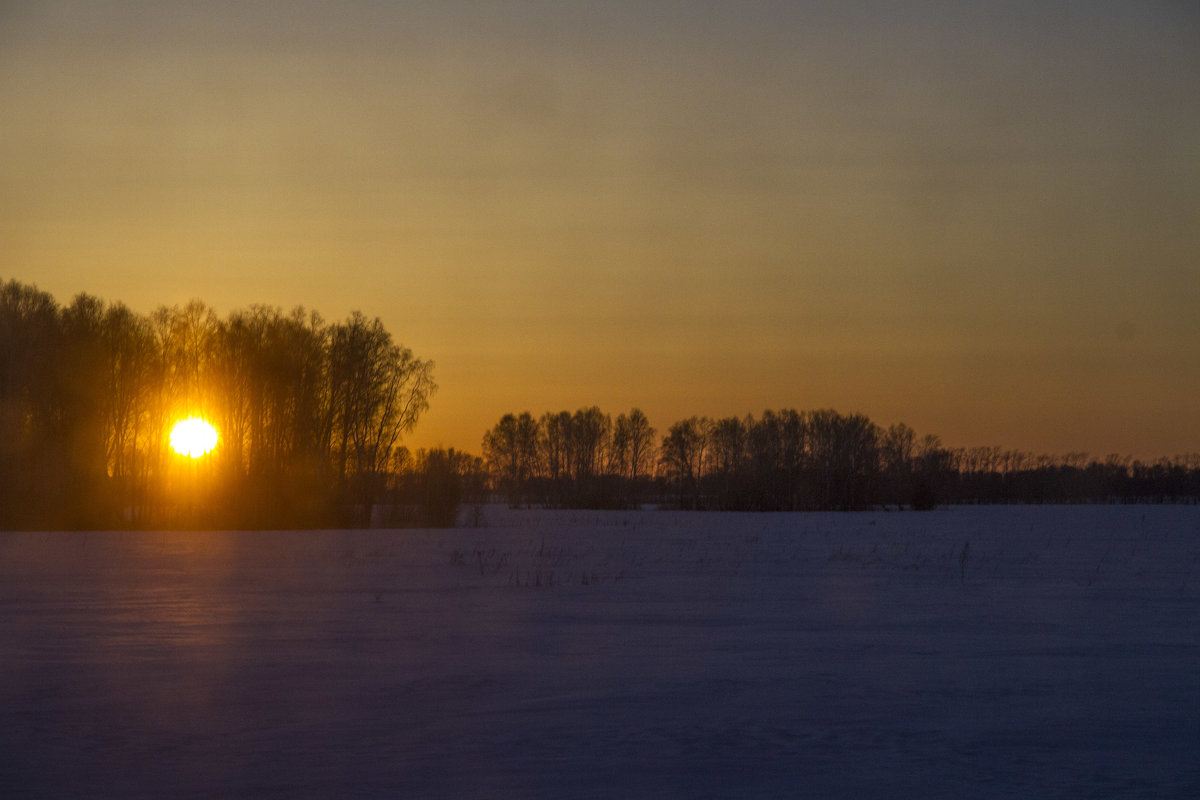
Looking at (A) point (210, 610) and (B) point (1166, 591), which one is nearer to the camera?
(A) point (210, 610)

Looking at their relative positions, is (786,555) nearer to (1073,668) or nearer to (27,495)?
(1073,668)

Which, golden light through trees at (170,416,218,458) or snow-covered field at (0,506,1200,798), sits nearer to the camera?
snow-covered field at (0,506,1200,798)

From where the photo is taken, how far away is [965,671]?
7324 mm

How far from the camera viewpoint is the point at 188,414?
3750 cm

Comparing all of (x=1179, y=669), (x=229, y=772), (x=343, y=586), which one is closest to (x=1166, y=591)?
(x=1179, y=669)

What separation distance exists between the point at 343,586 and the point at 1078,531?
22827 mm

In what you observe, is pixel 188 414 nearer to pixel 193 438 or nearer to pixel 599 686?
pixel 193 438

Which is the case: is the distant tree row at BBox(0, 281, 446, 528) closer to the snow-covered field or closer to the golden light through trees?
the golden light through trees

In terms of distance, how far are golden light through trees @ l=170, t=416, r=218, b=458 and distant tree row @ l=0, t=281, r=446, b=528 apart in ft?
1.00

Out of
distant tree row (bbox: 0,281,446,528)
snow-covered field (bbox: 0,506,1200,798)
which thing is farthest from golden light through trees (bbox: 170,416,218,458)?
snow-covered field (bbox: 0,506,1200,798)

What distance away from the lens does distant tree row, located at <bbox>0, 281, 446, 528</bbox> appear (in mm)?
34031

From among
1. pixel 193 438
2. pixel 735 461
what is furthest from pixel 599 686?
pixel 735 461

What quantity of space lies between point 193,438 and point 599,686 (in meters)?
32.7

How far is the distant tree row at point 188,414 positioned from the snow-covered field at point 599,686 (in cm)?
2082
